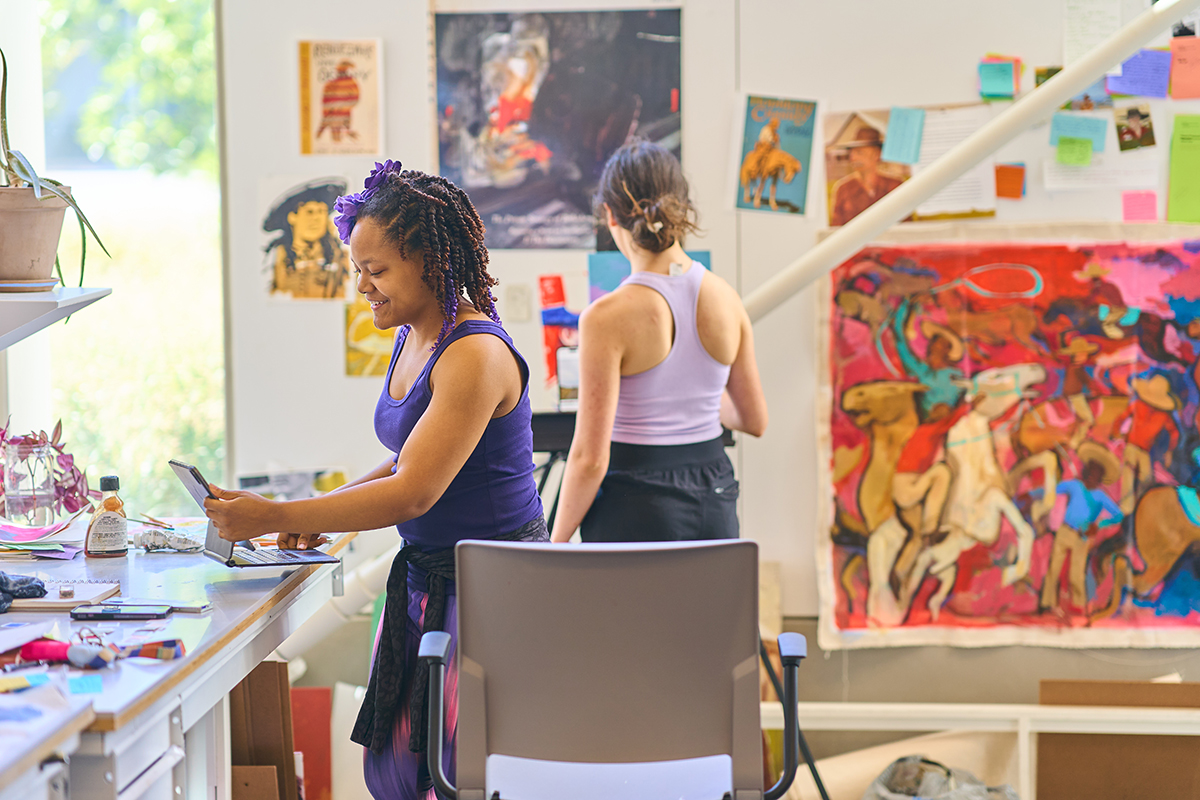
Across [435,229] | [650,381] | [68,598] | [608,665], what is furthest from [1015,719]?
[68,598]

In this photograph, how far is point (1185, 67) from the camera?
2.71 meters

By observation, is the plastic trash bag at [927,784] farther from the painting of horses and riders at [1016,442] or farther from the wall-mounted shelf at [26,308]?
the wall-mounted shelf at [26,308]

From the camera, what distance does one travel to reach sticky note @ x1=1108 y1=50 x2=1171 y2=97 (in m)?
2.70

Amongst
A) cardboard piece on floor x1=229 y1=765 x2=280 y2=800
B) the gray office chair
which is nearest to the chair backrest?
the gray office chair

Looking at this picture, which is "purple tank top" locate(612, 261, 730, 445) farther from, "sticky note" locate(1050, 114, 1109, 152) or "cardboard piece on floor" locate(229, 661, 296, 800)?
"sticky note" locate(1050, 114, 1109, 152)

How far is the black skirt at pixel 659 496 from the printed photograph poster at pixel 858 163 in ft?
3.54

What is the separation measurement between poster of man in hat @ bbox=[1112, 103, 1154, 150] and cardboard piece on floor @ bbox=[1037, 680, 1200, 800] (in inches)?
57.2

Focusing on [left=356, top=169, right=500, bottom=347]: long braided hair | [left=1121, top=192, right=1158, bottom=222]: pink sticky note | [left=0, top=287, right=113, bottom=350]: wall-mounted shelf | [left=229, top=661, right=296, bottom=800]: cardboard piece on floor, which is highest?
[left=1121, top=192, right=1158, bottom=222]: pink sticky note

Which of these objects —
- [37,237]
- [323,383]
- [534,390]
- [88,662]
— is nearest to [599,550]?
[88,662]

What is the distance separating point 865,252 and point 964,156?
0.40 m

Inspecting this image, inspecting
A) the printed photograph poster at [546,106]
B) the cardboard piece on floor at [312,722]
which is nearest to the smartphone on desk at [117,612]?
the cardboard piece on floor at [312,722]

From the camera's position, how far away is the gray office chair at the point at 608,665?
1341 mm

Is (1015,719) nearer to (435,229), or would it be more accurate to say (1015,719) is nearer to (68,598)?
(435,229)

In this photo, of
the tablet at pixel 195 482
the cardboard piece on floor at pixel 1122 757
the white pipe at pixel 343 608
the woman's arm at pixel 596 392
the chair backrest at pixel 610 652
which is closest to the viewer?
the chair backrest at pixel 610 652
